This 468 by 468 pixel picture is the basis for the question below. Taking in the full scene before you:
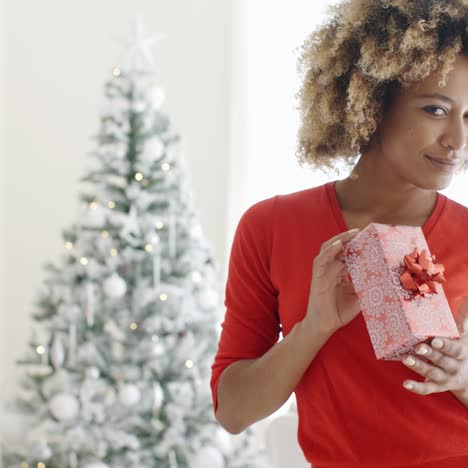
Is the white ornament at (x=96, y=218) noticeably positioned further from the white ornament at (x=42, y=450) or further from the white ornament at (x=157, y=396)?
the white ornament at (x=42, y=450)

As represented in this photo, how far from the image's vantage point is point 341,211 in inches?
57.4

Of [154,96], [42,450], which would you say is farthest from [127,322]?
[154,96]

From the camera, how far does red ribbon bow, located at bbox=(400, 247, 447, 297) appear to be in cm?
120

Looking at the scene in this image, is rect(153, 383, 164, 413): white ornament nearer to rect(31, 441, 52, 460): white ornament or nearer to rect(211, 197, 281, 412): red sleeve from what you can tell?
rect(31, 441, 52, 460): white ornament

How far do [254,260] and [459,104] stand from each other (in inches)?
17.3

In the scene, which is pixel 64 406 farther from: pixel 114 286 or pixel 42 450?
pixel 114 286

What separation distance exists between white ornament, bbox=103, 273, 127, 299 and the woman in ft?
4.92

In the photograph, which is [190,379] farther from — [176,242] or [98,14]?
[98,14]

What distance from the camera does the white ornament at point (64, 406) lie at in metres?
2.95

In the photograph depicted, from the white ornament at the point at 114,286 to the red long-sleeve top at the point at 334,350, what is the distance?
4.92 feet

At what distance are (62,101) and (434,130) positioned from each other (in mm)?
3329

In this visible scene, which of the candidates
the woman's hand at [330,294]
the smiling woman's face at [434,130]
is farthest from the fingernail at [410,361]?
the smiling woman's face at [434,130]

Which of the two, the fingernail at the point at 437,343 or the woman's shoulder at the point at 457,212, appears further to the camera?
the woman's shoulder at the point at 457,212

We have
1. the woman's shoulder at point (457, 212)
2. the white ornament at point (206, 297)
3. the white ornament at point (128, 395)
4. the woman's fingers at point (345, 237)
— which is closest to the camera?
the woman's fingers at point (345, 237)
